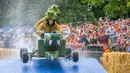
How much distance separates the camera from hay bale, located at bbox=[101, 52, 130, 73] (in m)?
13.2

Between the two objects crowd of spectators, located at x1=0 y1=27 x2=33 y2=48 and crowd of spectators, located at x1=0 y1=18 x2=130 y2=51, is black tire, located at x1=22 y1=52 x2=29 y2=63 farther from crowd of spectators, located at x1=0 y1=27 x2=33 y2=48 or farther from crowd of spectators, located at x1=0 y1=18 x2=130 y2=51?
crowd of spectators, located at x1=0 y1=27 x2=33 y2=48

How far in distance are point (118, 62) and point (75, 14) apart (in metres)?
17.3

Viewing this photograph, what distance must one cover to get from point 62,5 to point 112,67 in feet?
59.1

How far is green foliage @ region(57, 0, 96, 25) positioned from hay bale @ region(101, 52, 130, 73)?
16.0m

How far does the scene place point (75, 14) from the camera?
30531 mm

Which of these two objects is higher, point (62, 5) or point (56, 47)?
point (62, 5)

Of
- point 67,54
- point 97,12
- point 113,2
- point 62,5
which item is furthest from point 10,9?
point 67,54

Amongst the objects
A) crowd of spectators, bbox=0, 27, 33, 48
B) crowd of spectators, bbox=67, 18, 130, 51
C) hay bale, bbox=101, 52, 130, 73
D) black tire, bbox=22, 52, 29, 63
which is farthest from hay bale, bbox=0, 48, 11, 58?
hay bale, bbox=101, 52, 130, 73

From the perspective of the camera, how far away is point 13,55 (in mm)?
17594

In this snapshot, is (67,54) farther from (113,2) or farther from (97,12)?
(97,12)

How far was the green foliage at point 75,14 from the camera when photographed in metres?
29.9

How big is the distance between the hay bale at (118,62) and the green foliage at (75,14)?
629 inches

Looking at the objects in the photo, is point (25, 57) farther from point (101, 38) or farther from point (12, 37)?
point (12, 37)

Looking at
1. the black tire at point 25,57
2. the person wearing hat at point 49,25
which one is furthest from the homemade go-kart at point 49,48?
the person wearing hat at point 49,25
